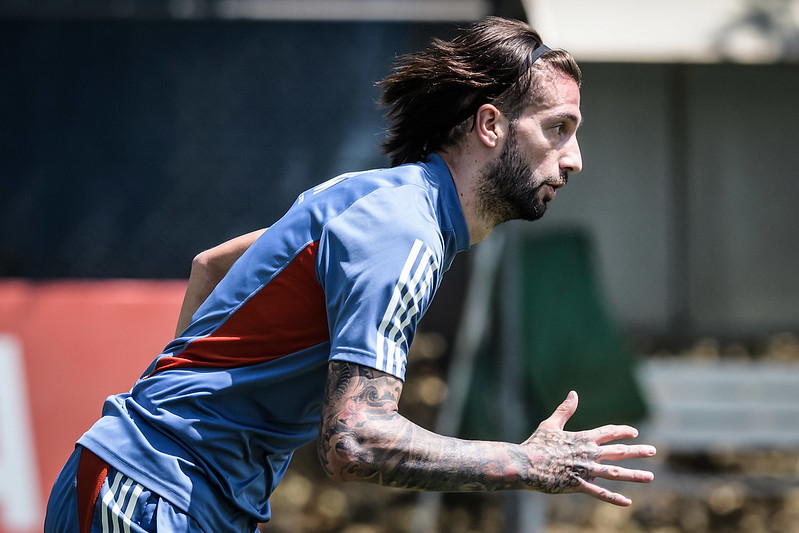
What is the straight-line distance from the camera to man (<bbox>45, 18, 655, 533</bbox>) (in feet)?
6.18

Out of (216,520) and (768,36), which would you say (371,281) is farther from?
(768,36)

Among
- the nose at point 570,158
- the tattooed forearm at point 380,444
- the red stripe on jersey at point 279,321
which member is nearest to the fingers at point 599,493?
the tattooed forearm at point 380,444

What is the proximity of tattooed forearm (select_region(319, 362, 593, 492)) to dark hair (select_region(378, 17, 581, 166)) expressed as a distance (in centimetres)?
77

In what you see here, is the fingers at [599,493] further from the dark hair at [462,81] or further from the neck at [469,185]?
the dark hair at [462,81]

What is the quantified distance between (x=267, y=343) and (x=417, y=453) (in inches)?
17.0

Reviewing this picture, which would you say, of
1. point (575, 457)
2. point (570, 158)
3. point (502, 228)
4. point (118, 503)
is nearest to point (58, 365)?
point (502, 228)

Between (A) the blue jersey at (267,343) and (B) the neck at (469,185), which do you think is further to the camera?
(B) the neck at (469,185)

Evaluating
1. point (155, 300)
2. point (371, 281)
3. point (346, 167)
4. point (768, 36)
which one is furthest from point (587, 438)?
point (346, 167)

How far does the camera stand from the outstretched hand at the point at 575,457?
6.45 ft

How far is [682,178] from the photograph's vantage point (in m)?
7.08

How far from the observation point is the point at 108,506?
207 centimetres

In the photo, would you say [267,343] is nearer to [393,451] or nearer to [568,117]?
[393,451]

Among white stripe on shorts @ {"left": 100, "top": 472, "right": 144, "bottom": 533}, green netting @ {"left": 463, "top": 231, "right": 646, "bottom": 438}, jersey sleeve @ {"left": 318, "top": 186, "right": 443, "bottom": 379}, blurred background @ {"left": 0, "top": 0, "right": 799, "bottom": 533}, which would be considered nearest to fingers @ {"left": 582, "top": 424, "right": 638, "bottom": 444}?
jersey sleeve @ {"left": 318, "top": 186, "right": 443, "bottom": 379}

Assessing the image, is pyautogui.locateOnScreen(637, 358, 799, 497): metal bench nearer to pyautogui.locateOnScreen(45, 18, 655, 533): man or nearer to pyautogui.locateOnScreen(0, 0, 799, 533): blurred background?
pyautogui.locateOnScreen(0, 0, 799, 533): blurred background
